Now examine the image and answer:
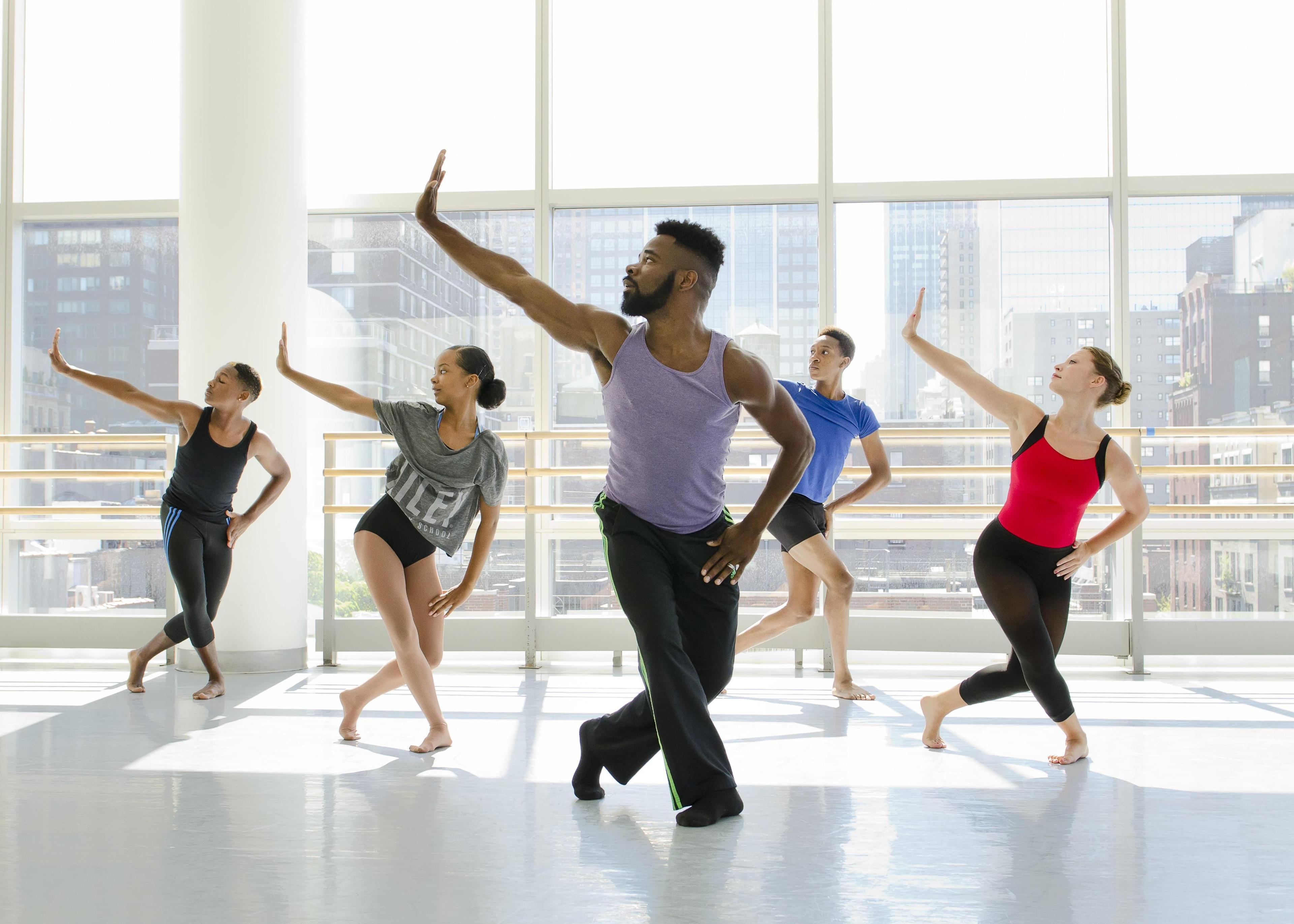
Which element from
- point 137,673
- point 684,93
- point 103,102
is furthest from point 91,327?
point 684,93

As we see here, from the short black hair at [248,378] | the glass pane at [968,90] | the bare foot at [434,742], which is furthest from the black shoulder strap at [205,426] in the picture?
the glass pane at [968,90]

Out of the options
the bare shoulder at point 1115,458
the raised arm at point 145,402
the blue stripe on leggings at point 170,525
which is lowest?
the blue stripe on leggings at point 170,525

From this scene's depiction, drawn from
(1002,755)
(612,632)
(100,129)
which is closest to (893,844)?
(1002,755)

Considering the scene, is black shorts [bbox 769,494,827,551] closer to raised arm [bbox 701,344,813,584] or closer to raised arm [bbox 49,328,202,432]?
raised arm [bbox 701,344,813,584]

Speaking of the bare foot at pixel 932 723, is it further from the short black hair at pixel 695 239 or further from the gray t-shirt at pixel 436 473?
the short black hair at pixel 695 239

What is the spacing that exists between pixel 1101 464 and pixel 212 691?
3900 mm

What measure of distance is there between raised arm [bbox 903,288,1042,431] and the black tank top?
3.09 metres

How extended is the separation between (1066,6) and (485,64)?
3.59 meters

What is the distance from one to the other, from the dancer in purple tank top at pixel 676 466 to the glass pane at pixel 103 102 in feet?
16.6

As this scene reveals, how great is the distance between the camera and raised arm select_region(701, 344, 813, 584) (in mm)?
2773

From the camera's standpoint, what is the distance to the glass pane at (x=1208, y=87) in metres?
6.27

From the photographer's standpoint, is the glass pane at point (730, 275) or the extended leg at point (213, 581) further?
the glass pane at point (730, 275)

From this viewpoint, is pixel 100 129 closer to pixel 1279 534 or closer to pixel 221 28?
pixel 221 28

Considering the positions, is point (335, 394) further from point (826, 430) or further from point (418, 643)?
point (826, 430)
